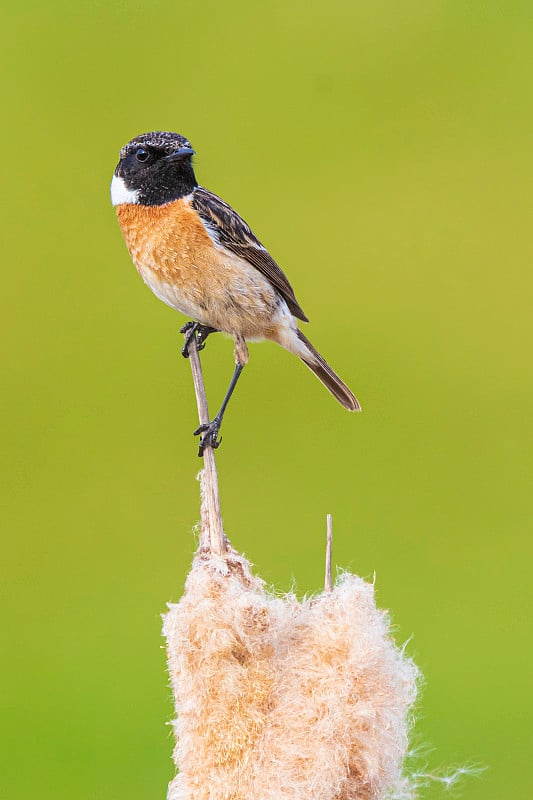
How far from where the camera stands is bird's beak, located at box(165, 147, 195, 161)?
204 centimetres

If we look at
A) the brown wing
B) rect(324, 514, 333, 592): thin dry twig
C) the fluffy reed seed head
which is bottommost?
the fluffy reed seed head

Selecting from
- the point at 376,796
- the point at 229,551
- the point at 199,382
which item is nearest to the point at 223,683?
the point at 229,551

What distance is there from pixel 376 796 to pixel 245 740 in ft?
0.74

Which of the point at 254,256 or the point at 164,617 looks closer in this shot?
the point at 164,617

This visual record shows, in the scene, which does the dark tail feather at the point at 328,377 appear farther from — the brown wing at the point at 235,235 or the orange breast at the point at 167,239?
the orange breast at the point at 167,239

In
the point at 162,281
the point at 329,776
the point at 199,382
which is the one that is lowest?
the point at 329,776

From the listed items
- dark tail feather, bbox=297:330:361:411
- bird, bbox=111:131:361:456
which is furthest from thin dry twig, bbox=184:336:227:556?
dark tail feather, bbox=297:330:361:411

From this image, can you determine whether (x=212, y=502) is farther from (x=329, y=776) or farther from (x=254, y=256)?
(x=254, y=256)

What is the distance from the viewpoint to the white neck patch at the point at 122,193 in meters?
2.17

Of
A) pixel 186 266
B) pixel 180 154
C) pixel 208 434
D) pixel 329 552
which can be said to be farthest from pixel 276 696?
pixel 180 154

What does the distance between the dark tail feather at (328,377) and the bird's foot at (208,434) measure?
635 millimetres

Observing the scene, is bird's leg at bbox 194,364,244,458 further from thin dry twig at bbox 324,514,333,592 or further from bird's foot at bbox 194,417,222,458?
thin dry twig at bbox 324,514,333,592

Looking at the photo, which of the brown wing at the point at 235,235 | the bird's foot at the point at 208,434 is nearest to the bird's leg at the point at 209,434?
the bird's foot at the point at 208,434

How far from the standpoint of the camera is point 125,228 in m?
2.22
